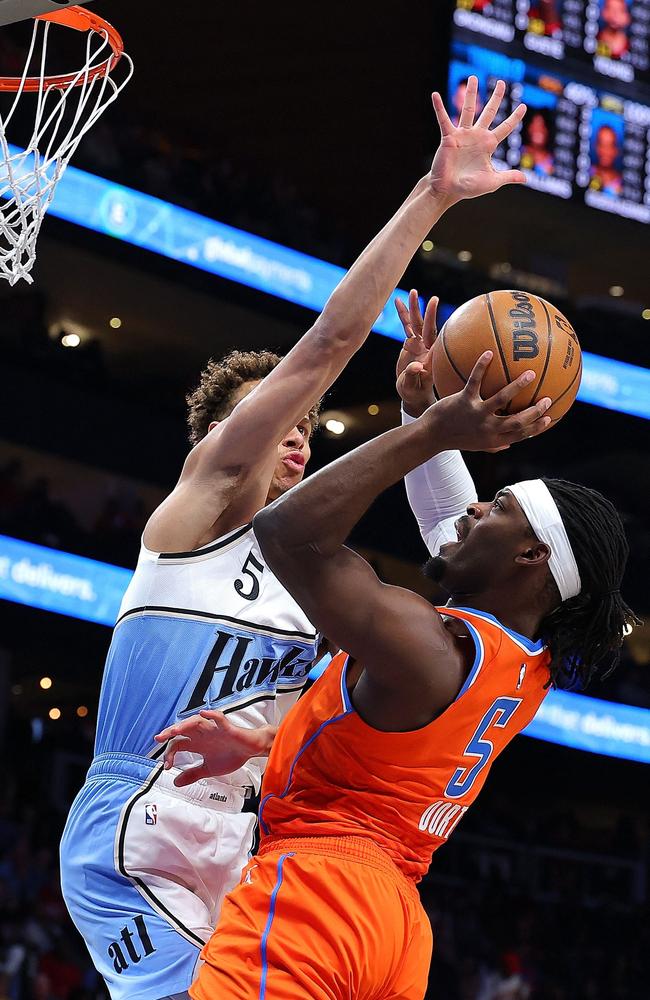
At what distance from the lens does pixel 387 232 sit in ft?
10.5

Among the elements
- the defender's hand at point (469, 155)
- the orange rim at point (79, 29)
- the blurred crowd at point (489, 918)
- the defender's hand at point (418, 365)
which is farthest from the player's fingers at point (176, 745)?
the blurred crowd at point (489, 918)

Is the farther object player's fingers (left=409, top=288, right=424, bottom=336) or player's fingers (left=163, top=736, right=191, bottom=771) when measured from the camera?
player's fingers (left=409, top=288, right=424, bottom=336)

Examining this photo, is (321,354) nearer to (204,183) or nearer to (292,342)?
(204,183)

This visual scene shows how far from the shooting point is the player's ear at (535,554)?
2.76 metres

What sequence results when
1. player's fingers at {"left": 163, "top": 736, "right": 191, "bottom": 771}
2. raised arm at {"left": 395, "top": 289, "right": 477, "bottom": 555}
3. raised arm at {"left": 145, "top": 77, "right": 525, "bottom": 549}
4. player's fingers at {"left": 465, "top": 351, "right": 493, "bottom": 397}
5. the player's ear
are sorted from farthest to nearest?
raised arm at {"left": 395, "top": 289, "right": 477, "bottom": 555}, raised arm at {"left": 145, "top": 77, "right": 525, "bottom": 549}, player's fingers at {"left": 163, "top": 736, "right": 191, "bottom": 771}, the player's ear, player's fingers at {"left": 465, "top": 351, "right": 493, "bottom": 397}

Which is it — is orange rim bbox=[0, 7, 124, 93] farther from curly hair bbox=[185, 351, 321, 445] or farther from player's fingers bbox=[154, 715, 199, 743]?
player's fingers bbox=[154, 715, 199, 743]

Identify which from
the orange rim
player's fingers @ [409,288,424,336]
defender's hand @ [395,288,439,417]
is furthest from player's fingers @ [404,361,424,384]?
the orange rim

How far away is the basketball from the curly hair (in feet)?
2.47

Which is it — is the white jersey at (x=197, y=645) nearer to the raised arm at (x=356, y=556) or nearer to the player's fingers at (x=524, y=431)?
the raised arm at (x=356, y=556)

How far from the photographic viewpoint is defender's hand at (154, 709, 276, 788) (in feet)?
9.29

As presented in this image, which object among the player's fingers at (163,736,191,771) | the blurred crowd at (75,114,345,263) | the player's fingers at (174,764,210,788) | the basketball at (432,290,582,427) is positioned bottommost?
the player's fingers at (174,764,210,788)

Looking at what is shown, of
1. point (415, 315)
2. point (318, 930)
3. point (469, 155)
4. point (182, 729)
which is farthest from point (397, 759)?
point (469, 155)

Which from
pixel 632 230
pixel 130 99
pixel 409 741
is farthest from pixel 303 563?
pixel 632 230

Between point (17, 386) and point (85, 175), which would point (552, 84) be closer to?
point (85, 175)
